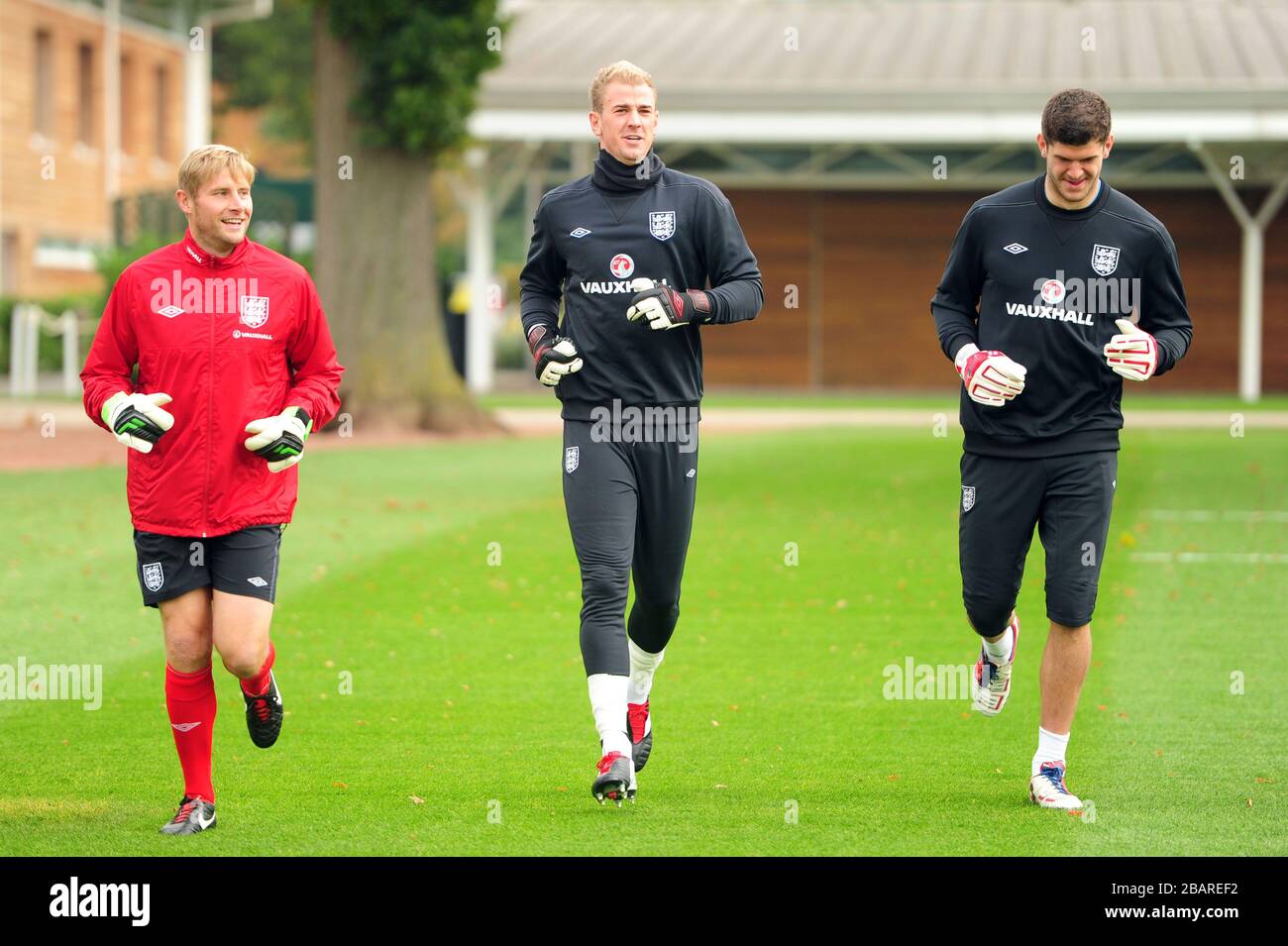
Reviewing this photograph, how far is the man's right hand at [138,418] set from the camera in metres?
5.58

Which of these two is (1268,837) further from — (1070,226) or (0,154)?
(0,154)

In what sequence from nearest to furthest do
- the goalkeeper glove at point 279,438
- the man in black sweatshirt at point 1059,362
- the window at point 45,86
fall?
the goalkeeper glove at point 279,438 → the man in black sweatshirt at point 1059,362 → the window at point 45,86

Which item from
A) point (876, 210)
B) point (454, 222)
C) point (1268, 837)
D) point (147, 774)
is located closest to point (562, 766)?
point (147, 774)

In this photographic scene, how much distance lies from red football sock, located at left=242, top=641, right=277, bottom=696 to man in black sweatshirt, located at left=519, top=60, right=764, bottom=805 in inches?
40.9

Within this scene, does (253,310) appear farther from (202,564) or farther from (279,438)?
(202,564)

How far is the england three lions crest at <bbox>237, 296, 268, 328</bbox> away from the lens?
5805mm

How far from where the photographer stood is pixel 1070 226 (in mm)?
6113

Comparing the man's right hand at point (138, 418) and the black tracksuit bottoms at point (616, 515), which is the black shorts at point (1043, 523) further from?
the man's right hand at point (138, 418)

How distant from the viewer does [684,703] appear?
8070 millimetres

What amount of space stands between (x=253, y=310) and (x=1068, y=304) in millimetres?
2651

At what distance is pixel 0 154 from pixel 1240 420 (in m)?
25.8

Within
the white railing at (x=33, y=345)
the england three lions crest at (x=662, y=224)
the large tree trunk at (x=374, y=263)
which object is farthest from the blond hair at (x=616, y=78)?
the white railing at (x=33, y=345)

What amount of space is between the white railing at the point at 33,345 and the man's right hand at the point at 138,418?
2506cm

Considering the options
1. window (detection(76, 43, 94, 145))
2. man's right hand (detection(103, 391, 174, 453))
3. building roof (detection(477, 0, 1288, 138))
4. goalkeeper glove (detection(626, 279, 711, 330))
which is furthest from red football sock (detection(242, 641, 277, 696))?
window (detection(76, 43, 94, 145))
